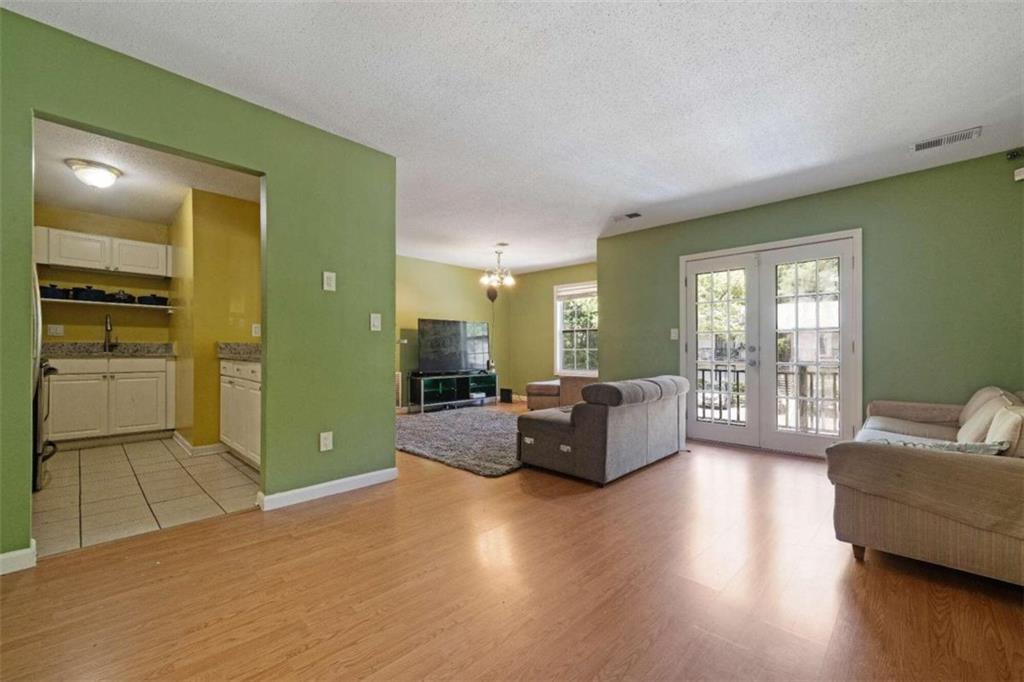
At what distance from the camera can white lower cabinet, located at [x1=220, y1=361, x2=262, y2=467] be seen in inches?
129

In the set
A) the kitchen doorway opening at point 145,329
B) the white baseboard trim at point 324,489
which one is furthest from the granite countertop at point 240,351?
the white baseboard trim at point 324,489

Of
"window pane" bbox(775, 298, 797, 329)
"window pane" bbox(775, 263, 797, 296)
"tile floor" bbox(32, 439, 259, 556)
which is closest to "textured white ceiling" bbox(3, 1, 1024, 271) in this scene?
"window pane" bbox(775, 263, 797, 296)

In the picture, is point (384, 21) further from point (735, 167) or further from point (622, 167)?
point (735, 167)

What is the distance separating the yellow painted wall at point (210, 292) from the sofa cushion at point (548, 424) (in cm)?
295

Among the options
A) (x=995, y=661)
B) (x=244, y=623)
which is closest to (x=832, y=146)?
(x=995, y=661)

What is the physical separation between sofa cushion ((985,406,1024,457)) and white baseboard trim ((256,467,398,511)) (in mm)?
3500

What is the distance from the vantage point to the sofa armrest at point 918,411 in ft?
10.6

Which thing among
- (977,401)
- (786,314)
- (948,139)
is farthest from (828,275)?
(977,401)

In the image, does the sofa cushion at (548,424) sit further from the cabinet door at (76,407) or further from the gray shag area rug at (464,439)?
the cabinet door at (76,407)

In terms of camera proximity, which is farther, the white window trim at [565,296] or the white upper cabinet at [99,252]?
the white window trim at [565,296]

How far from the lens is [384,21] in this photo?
197cm

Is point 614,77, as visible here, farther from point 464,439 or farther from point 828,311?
point 464,439

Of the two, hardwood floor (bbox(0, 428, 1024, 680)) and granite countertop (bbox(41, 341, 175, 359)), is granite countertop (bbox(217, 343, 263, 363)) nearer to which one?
granite countertop (bbox(41, 341, 175, 359))

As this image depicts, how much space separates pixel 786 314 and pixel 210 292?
561 cm
